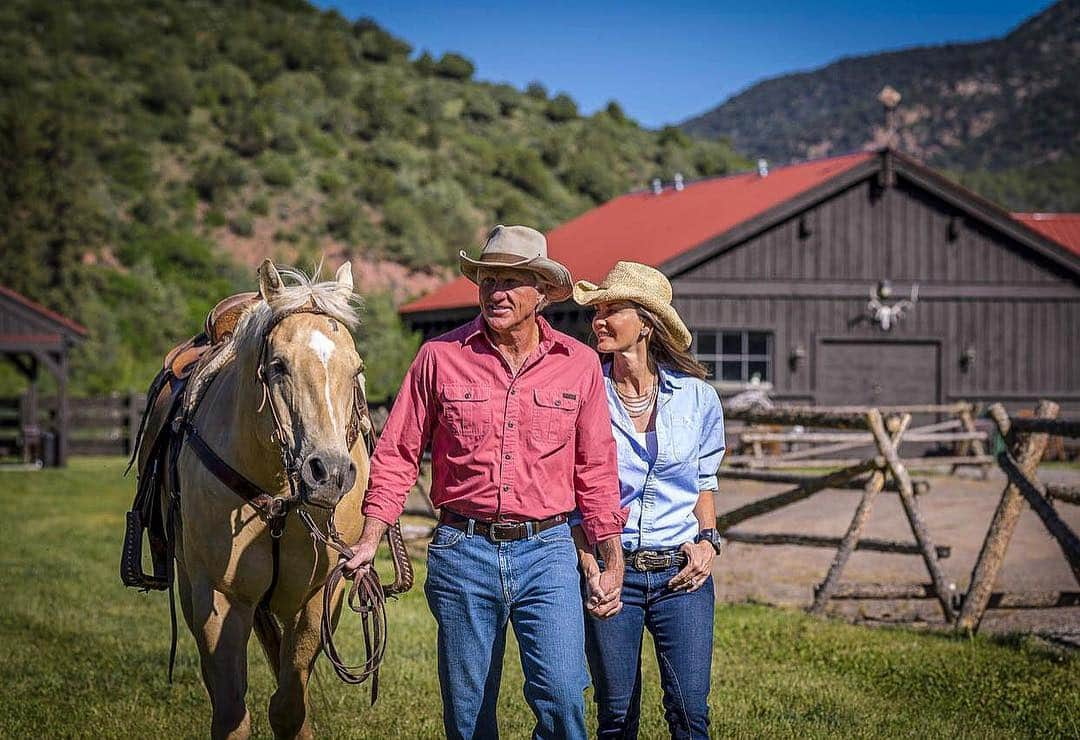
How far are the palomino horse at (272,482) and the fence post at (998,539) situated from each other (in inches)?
201

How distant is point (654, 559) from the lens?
4.76 meters

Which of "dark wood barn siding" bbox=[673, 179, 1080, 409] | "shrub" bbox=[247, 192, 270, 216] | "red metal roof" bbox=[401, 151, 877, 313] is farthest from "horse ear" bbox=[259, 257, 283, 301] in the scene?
"shrub" bbox=[247, 192, 270, 216]

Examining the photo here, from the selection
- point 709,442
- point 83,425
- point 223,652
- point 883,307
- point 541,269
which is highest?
point 883,307

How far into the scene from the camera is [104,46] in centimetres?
6900

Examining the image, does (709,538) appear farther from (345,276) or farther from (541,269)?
(345,276)

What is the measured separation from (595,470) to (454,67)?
285 feet

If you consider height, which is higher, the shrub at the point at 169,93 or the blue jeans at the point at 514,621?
the shrub at the point at 169,93

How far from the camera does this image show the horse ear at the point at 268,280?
4859 mm

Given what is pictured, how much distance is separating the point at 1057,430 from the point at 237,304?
5.40 meters

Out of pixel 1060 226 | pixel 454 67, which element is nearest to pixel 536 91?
pixel 454 67

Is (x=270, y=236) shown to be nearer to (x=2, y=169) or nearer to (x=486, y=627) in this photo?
(x=2, y=169)

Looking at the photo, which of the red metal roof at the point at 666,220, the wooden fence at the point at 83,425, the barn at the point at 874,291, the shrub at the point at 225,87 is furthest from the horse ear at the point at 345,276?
the shrub at the point at 225,87

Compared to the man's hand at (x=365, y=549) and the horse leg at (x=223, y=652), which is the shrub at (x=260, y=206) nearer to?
the horse leg at (x=223, y=652)

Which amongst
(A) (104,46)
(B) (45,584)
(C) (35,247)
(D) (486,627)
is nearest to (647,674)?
(D) (486,627)
